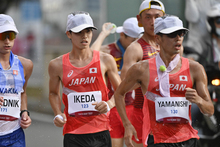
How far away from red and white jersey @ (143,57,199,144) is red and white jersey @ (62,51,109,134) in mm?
812

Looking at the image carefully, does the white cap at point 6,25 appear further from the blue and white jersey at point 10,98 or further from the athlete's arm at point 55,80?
the athlete's arm at point 55,80

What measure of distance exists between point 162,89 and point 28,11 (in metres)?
12.1

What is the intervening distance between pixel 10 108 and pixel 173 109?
1892 mm

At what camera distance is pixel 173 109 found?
431 centimetres

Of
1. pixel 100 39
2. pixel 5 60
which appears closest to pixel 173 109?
pixel 5 60

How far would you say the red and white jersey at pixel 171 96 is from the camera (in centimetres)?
430

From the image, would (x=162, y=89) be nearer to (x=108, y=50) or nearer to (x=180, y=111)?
(x=180, y=111)

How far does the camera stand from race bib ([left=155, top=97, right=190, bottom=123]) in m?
4.30

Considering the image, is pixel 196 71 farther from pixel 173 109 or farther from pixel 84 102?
pixel 84 102

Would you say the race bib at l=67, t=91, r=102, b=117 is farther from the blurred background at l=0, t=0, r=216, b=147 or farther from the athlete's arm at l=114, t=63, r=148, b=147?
the blurred background at l=0, t=0, r=216, b=147

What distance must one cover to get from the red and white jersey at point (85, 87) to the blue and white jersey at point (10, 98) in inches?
21.6

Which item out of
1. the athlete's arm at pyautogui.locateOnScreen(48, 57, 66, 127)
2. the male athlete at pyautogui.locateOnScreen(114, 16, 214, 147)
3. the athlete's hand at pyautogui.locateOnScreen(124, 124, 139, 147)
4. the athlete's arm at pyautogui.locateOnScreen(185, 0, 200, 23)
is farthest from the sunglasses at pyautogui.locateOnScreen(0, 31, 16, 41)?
the athlete's arm at pyautogui.locateOnScreen(185, 0, 200, 23)

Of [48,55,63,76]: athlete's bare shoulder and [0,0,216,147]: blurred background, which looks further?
[0,0,216,147]: blurred background

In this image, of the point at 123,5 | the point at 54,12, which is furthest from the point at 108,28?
the point at 54,12
